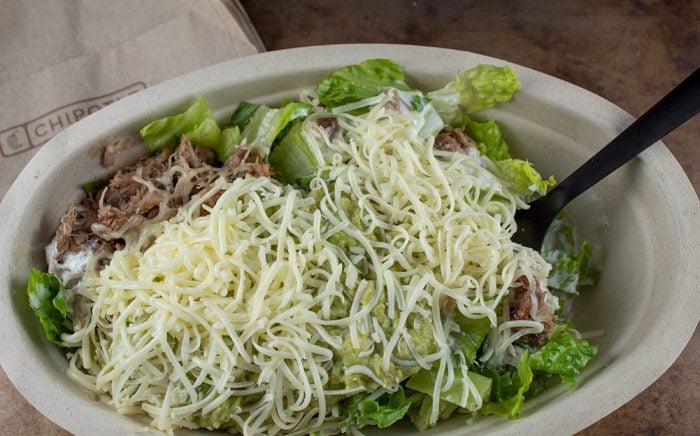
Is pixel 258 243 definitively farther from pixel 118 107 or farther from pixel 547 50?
pixel 547 50

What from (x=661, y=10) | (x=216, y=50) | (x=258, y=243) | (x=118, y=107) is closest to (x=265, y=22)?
(x=216, y=50)

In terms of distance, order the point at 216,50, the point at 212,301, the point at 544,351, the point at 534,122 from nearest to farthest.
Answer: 1. the point at 212,301
2. the point at 544,351
3. the point at 534,122
4. the point at 216,50

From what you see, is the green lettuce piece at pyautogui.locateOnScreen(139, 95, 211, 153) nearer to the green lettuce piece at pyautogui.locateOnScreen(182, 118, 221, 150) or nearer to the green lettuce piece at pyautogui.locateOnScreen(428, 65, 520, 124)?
the green lettuce piece at pyautogui.locateOnScreen(182, 118, 221, 150)

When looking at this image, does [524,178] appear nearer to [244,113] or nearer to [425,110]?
[425,110]

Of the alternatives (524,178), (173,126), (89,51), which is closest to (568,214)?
(524,178)

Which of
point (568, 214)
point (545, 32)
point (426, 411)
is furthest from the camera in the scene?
point (545, 32)

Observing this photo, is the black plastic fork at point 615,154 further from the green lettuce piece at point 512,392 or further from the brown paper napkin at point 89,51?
the brown paper napkin at point 89,51
